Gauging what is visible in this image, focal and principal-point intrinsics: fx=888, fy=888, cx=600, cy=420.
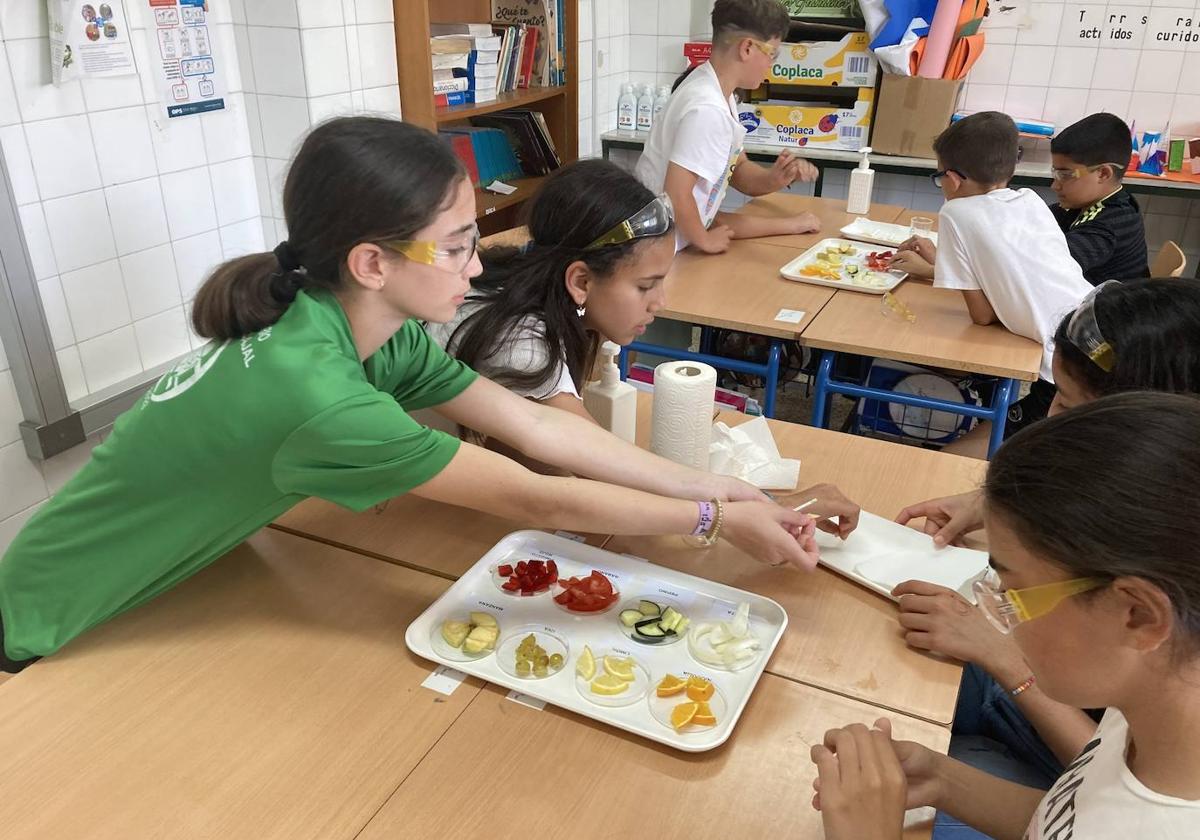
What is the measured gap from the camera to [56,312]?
2.43m

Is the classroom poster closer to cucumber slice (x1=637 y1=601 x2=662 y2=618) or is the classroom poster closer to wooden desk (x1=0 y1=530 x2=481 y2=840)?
Answer: wooden desk (x1=0 y1=530 x2=481 y2=840)

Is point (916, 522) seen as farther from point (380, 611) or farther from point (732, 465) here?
point (380, 611)

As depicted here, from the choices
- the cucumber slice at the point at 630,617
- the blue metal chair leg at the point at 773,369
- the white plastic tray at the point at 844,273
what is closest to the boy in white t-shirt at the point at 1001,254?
the white plastic tray at the point at 844,273

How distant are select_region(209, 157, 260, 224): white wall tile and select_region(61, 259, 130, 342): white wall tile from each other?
1.49 ft

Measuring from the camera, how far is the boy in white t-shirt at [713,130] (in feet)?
10.1

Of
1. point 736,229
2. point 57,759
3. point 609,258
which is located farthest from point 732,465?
point 736,229

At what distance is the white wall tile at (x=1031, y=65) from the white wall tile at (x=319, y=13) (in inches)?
134

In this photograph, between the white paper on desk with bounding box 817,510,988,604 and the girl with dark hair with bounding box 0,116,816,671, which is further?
the white paper on desk with bounding box 817,510,988,604

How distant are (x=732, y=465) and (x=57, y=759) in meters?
1.16

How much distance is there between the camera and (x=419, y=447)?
3.89 ft

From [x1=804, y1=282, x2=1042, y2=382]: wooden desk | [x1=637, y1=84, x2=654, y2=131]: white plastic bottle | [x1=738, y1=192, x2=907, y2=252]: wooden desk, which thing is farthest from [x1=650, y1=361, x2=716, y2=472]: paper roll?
[x1=637, y1=84, x2=654, y2=131]: white plastic bottle

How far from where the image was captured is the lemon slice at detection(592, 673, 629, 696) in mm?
1151

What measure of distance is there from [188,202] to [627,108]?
2.81 m

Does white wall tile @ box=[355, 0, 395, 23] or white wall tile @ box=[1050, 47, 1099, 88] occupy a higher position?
white wall tile @ box=[355, 0, 395, 23]
